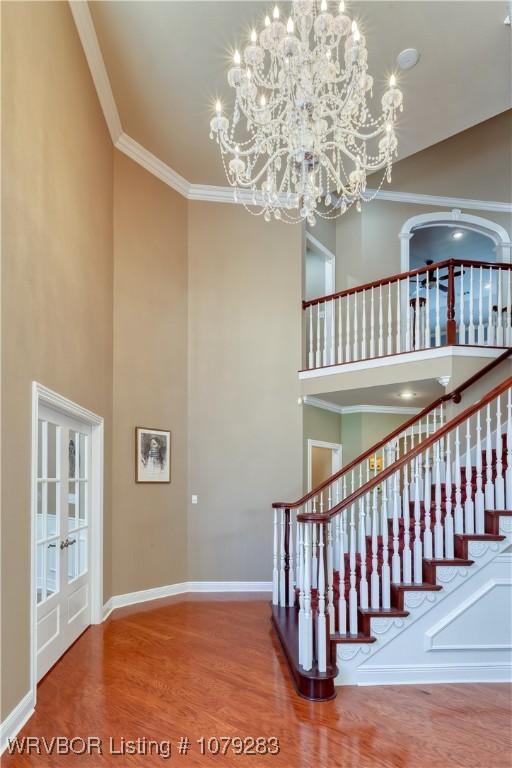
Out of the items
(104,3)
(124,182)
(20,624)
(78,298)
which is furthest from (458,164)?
(20,624)

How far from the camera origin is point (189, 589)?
6121mm

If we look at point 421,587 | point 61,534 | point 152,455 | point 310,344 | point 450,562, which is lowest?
point 421,587

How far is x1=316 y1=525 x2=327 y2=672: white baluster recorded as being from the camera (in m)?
3.30

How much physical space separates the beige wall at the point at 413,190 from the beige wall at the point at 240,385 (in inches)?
63.1

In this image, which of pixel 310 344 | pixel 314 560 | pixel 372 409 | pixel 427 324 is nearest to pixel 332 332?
pixel 310 344

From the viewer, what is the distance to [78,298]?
165 inches

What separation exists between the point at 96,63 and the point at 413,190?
536 centimetres

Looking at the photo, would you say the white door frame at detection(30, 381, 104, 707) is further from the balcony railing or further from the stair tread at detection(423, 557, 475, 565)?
the balcony railing

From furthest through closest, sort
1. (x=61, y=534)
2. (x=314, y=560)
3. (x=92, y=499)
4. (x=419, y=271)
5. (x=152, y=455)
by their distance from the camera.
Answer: (x=419, y=271) < (x=152, y=455) < (x=92, y=499) < (x=61, y=534) < (x=314, y=560)

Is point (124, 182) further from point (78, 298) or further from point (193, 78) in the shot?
point (78, 298)

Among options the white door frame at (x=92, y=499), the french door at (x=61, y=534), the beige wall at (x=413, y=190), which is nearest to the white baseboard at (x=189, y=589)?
the white door frame at (x=92, y=499)

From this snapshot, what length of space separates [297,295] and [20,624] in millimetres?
5038

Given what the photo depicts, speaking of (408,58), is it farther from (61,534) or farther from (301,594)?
(61,534)

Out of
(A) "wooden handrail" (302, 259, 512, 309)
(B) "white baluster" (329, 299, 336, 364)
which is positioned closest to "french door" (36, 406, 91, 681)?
(B) "white baluster" (329, 299, 336, 364)
